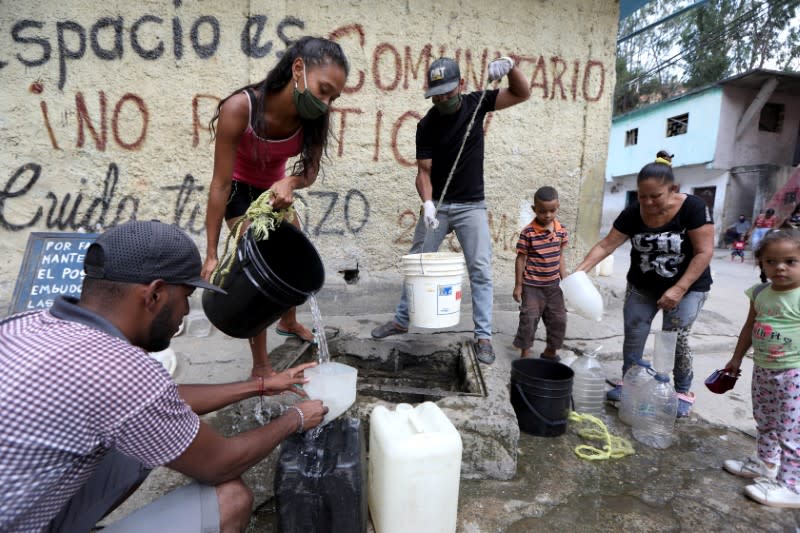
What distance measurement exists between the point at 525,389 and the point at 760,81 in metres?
16.2

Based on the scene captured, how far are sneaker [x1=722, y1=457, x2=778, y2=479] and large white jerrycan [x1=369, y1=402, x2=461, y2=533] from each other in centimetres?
143

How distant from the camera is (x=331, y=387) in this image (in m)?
1.59

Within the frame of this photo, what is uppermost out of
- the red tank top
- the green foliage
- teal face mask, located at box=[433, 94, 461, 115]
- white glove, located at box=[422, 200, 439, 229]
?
the green foliage

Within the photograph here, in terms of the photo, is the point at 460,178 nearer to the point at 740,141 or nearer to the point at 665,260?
the point at 665,260

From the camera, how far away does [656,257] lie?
2549mm

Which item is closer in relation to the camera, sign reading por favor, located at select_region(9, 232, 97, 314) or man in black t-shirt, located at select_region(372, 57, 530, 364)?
sign reading por favor, located at select_region(9, 232, 97, 314)

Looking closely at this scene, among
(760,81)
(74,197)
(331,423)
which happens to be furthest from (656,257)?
(760,81)

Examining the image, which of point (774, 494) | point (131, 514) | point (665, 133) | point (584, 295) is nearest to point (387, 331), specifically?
point (584, 295)

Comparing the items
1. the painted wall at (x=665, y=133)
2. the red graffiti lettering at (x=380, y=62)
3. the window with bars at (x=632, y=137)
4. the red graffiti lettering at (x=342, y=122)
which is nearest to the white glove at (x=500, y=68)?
the red graffiti lettering at (x=380, y=62)

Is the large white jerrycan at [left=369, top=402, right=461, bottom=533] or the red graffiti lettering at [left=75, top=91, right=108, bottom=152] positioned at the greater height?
the red graffiti lettering at [left=75, top=91, right=108, bottom=152]

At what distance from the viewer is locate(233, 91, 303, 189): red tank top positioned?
7.01 feet

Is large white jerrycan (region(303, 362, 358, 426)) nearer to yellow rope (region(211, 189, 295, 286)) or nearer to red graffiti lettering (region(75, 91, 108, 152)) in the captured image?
yellow rope (region(211, 189, 295, 286))

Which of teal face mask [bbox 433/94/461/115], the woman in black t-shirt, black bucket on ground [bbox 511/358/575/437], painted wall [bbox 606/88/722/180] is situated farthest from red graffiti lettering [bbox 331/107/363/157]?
painted wall [bbox 606/88/722/180]

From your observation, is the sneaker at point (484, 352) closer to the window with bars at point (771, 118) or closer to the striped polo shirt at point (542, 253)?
the striped polo shirt at point (542, 253)
